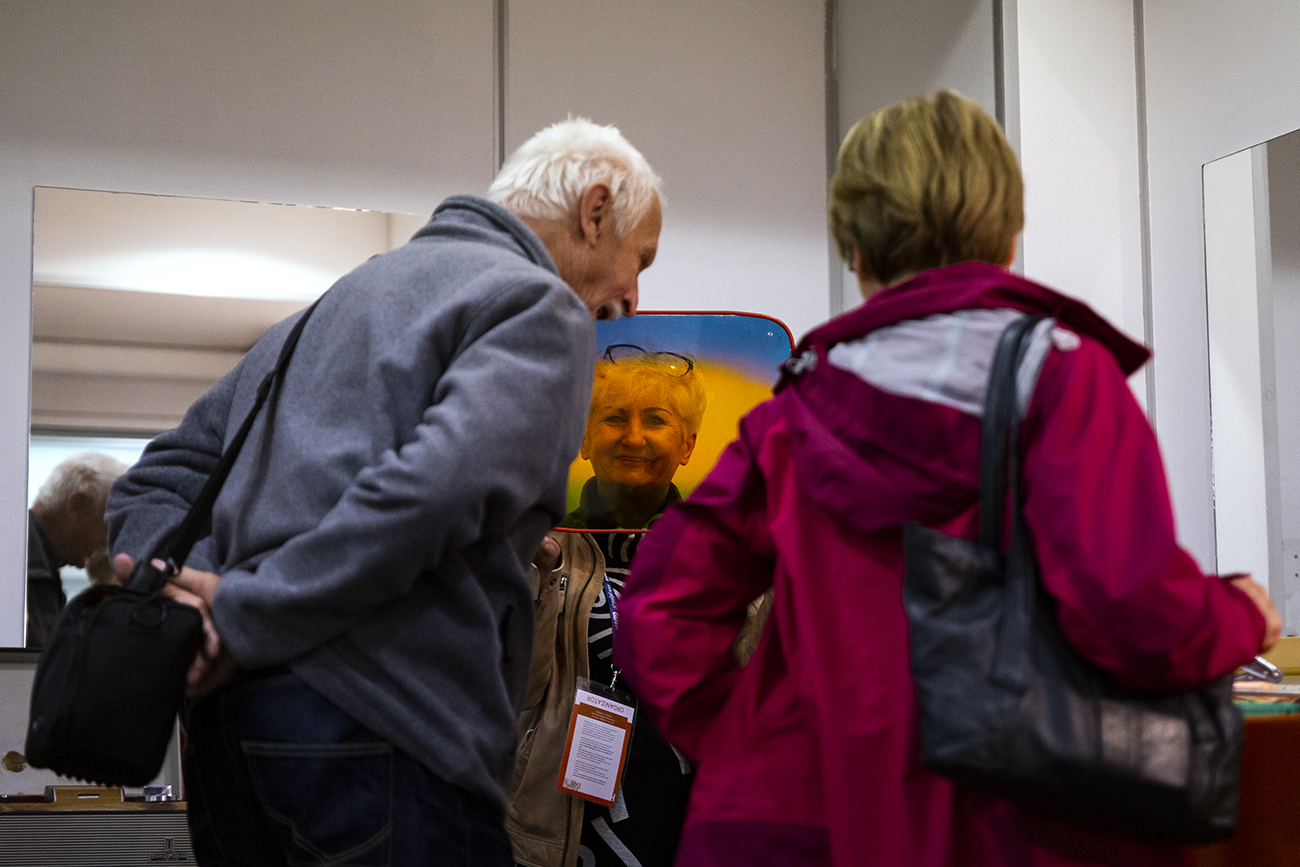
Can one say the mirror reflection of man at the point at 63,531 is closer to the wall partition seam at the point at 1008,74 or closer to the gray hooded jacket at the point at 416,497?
the gray hooded jacket at the point at 416,497

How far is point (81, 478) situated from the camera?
3.11 m

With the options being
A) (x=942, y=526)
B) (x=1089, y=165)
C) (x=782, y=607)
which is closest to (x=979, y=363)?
(x=942, y=526)

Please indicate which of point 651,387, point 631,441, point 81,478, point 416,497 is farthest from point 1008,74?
point 81,478

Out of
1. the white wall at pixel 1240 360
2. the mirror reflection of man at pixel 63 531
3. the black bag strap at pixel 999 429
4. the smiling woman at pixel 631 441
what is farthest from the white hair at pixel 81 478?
the white wall at pixel 1240 360

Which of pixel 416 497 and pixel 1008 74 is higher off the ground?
pixel 1008 74

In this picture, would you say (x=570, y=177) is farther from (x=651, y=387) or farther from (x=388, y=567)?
(x=651, y=387)

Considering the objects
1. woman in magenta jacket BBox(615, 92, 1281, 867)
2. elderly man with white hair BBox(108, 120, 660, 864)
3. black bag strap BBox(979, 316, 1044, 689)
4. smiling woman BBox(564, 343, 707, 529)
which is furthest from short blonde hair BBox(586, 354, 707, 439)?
black bag strap BBox(979, 316, 1044, 689)

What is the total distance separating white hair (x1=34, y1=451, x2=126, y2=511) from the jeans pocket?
2.04 m

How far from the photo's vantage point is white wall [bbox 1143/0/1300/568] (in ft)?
9.61

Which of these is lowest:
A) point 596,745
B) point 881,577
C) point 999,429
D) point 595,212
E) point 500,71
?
point 596,745

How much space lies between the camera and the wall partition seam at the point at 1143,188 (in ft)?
10.5

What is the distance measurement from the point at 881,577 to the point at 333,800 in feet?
1.99

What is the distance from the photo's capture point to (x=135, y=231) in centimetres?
322

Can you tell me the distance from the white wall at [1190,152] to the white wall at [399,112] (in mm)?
1038
